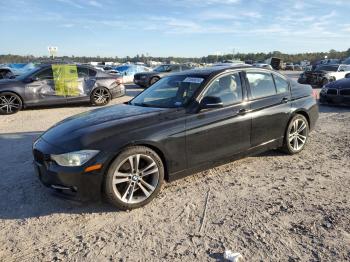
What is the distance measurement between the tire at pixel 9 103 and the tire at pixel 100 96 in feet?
7.80

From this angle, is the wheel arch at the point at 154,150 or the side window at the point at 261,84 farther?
the side window at the point at 261,84

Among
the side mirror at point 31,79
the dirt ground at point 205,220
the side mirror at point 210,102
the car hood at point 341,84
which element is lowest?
the dirt ground at point 205,220

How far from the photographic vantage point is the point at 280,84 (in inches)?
229

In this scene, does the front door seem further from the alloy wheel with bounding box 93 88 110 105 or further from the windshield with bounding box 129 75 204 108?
the alloy wheel with bounding box 93 88 110 105

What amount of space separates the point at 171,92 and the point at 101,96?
762 centimetres

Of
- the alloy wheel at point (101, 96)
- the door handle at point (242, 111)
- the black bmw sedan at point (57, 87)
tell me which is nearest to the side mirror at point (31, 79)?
the black bmw sedan at point (57, 87)

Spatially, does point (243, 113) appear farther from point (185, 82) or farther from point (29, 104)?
point (29, 104)

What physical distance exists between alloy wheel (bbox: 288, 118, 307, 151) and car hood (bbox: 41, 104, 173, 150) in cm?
246

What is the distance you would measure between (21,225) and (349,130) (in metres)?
6.83

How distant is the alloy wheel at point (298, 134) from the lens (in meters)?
5.86

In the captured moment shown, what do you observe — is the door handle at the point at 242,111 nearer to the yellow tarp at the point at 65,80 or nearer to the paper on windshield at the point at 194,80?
the paper on windshield at the point at 194,80

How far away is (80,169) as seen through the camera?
3.72 meters

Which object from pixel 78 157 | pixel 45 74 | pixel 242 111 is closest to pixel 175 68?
pixel 45 74

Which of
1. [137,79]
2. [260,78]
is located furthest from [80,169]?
[137,79]
